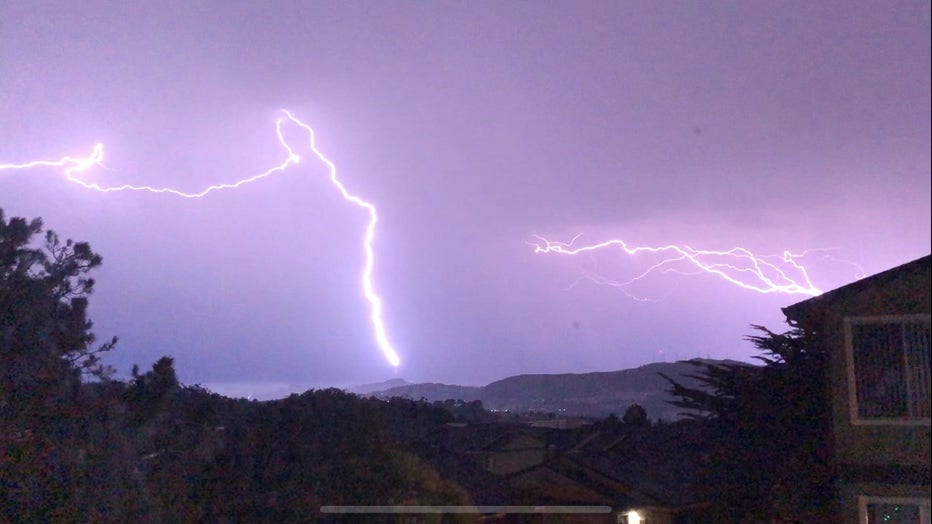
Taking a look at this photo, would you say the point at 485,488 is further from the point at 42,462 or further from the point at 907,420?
the point at 42,462

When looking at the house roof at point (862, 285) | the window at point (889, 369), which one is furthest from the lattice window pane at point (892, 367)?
the house roof at point (862, 285)

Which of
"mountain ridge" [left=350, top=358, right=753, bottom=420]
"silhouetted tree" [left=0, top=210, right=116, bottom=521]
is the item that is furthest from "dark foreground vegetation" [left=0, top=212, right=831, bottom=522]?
"mountain ridge" [left=350, top=358, right=753, bottom=420]

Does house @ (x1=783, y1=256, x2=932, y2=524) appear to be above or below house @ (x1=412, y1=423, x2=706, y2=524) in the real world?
above

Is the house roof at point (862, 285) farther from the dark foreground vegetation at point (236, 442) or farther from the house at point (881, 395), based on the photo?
the dark foreground vegetation at point (236, 442)

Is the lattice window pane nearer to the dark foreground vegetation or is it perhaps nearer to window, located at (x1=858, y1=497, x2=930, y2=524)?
window, located at (x1=858, y1=497, x2=930, y2=524)

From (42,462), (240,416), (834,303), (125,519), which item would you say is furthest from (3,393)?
(834,303)

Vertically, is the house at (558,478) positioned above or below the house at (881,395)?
below

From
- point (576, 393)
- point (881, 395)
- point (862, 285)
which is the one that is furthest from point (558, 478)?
point (576, 393)
